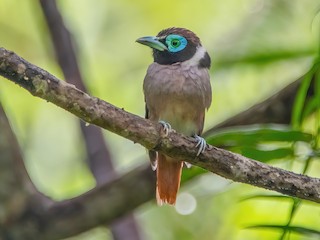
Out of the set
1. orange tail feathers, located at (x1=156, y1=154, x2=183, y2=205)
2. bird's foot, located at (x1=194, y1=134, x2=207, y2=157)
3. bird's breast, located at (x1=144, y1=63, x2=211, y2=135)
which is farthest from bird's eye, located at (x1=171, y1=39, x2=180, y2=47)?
bird's foot, located at (x1=194, y1=134, x2=207, y2=157)

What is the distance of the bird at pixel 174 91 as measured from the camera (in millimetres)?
3309

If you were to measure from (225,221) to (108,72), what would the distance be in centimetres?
198

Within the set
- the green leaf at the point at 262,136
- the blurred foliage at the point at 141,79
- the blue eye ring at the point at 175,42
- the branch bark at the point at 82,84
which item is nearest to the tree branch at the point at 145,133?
the green leaf at the point at 262,136

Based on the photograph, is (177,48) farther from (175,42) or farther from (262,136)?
(262,136)

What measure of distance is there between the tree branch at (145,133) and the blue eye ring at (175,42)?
0.83 metres

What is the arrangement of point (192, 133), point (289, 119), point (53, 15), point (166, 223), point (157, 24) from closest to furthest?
point (192, 133) < point (289, 119) < point (53, 15) < point (166, 223) < point (157, 24)

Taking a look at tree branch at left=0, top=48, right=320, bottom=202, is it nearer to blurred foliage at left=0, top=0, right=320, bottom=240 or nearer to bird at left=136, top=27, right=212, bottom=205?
bird at left=136, top=27, right=212, bottom=205

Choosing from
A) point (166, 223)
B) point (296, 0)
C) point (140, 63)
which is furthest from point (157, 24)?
point (166, 223)

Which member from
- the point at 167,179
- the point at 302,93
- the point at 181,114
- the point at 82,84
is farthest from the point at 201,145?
the point at 82,84

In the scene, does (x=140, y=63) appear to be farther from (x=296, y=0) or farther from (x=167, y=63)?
(x=167, y=63)

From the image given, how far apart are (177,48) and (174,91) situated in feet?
0.76

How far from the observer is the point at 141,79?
6.40 m

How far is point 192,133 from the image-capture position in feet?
10.9

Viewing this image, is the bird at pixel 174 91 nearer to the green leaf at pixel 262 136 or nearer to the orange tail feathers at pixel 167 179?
the orange tail feathers at pixel 167 179
